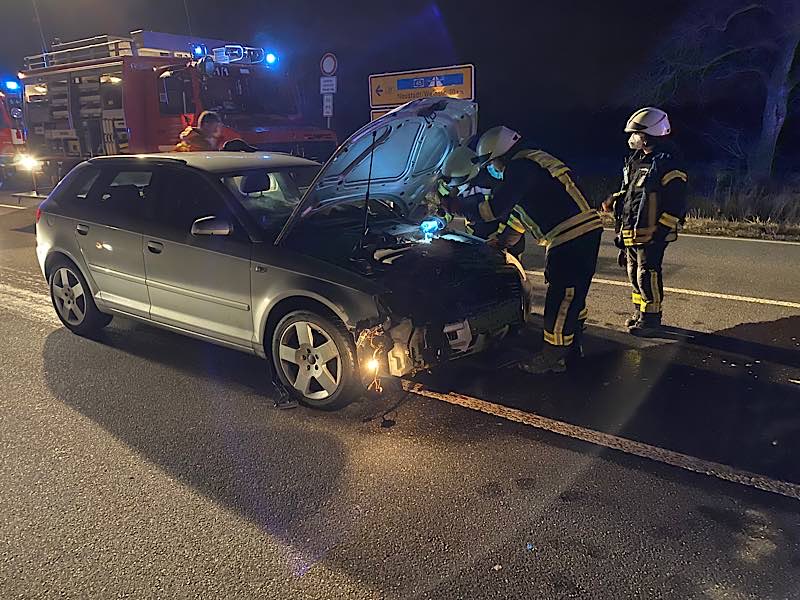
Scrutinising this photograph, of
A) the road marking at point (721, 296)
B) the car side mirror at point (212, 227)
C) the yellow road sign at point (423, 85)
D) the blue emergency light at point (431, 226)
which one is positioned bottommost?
the road marking at point (721, 296)

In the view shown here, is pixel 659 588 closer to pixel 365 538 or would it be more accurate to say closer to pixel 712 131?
pixel 365 538

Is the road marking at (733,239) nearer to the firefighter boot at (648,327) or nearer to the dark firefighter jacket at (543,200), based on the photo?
the firefighter boot at (648,327)

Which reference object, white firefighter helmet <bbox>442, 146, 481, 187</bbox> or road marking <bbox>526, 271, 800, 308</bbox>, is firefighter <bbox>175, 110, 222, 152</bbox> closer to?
white firefighter helmet <bbox>442, 146, 481, 187</bbox>

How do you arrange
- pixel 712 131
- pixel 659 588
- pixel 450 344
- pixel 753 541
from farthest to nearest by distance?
pixel 712 131
pixel 450 344
pixel 753 541
pixel 659 588

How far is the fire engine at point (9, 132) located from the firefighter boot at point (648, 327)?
16.3 meters

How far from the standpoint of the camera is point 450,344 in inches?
153

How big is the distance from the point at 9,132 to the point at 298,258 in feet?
55.1

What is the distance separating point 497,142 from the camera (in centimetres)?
425

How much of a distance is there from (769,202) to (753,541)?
9252 millimetres

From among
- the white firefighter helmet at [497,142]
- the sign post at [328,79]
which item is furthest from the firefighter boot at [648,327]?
the sign post at [328,79]

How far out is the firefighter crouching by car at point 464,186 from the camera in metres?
4.59

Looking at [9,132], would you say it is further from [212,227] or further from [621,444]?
[621,444]

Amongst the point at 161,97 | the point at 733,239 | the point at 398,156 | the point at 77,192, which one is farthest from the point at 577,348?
the point at 161,97

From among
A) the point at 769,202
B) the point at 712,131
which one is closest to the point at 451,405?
the point at 769,202
